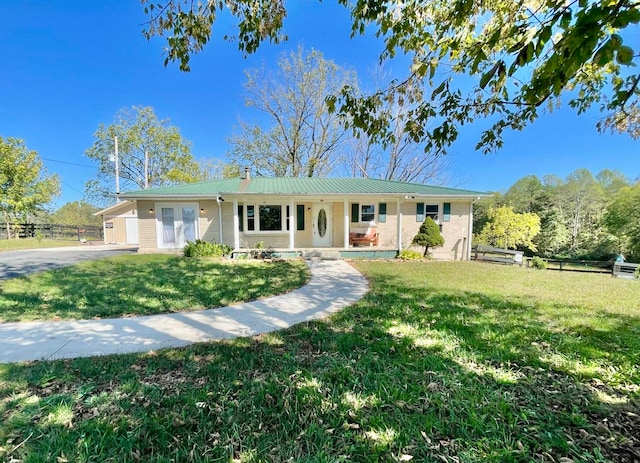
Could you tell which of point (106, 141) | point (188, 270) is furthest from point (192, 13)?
point (106, 141)

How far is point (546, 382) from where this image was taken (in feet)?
8.64

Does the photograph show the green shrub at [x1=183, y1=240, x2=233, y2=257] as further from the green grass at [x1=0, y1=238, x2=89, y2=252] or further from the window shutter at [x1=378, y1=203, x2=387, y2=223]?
the green grass at [x1=0, y1=238, x2=89, y2=252]

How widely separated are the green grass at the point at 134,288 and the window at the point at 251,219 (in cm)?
389

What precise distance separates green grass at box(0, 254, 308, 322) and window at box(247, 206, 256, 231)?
12.8 feet

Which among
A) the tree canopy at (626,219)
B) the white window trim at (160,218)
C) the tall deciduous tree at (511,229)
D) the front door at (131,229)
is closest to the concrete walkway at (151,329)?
the white window trim at (160,218)

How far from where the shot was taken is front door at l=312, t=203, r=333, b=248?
13.9 meters


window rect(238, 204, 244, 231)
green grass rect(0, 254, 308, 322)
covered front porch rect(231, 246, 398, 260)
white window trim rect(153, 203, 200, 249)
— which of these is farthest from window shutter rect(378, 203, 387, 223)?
white window trim rect(153, 203, 200, 249)

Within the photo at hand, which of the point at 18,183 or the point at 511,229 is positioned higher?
the point at 18,183

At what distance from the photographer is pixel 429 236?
13133 mm

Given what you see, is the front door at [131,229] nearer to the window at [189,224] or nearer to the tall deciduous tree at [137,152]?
the tall deciduous tree at [137,152]

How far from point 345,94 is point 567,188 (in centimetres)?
4556

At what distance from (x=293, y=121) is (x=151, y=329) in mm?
20217

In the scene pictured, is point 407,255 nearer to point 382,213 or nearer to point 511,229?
point 382,213

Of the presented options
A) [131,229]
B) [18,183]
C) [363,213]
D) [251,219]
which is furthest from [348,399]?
[18,183]
